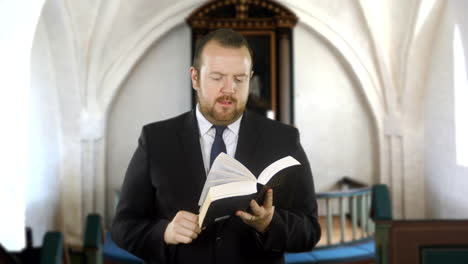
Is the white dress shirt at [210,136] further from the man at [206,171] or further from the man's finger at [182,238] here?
the man's finger at [182,238]

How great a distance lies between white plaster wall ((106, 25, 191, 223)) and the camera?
970 cm

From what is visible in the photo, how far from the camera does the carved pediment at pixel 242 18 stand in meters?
9.15

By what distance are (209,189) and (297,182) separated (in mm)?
423

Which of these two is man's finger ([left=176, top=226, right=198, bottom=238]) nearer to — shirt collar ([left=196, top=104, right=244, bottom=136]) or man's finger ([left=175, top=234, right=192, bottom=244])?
man's finger ([left=175, top=234, right=192, bottom=244])

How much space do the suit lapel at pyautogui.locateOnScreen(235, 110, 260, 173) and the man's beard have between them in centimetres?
8

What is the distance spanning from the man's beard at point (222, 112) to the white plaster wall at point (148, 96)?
7.76 metres

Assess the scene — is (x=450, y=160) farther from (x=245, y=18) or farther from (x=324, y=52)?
(x=245, y=18)

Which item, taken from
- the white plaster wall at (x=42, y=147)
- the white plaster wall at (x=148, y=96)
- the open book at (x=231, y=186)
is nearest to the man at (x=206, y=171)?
the open book at (x=231, y=186)

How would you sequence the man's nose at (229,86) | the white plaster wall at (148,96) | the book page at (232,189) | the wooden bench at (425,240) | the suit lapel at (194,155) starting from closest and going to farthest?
1. the book page at (232,189)
2. the man's nose at (229,86)
3. the suit lapel at (194,155)
4. the wooden bench at (425,240)
5. the white plaster wall at (148,96)

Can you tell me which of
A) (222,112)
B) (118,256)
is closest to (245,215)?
(222,112)

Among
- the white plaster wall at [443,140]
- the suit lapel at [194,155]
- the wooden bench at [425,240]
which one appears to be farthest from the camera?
the white plaster wall at [443,140]

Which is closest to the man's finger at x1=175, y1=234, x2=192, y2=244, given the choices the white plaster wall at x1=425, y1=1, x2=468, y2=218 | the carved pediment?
the white plaster wall at x1=425, y1=1, x2=468, y2=218

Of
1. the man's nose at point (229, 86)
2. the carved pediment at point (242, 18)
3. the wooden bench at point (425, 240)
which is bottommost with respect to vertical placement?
the wooden bench at point (425, 240)

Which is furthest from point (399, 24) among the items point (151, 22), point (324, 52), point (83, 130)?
point (83, 130)
